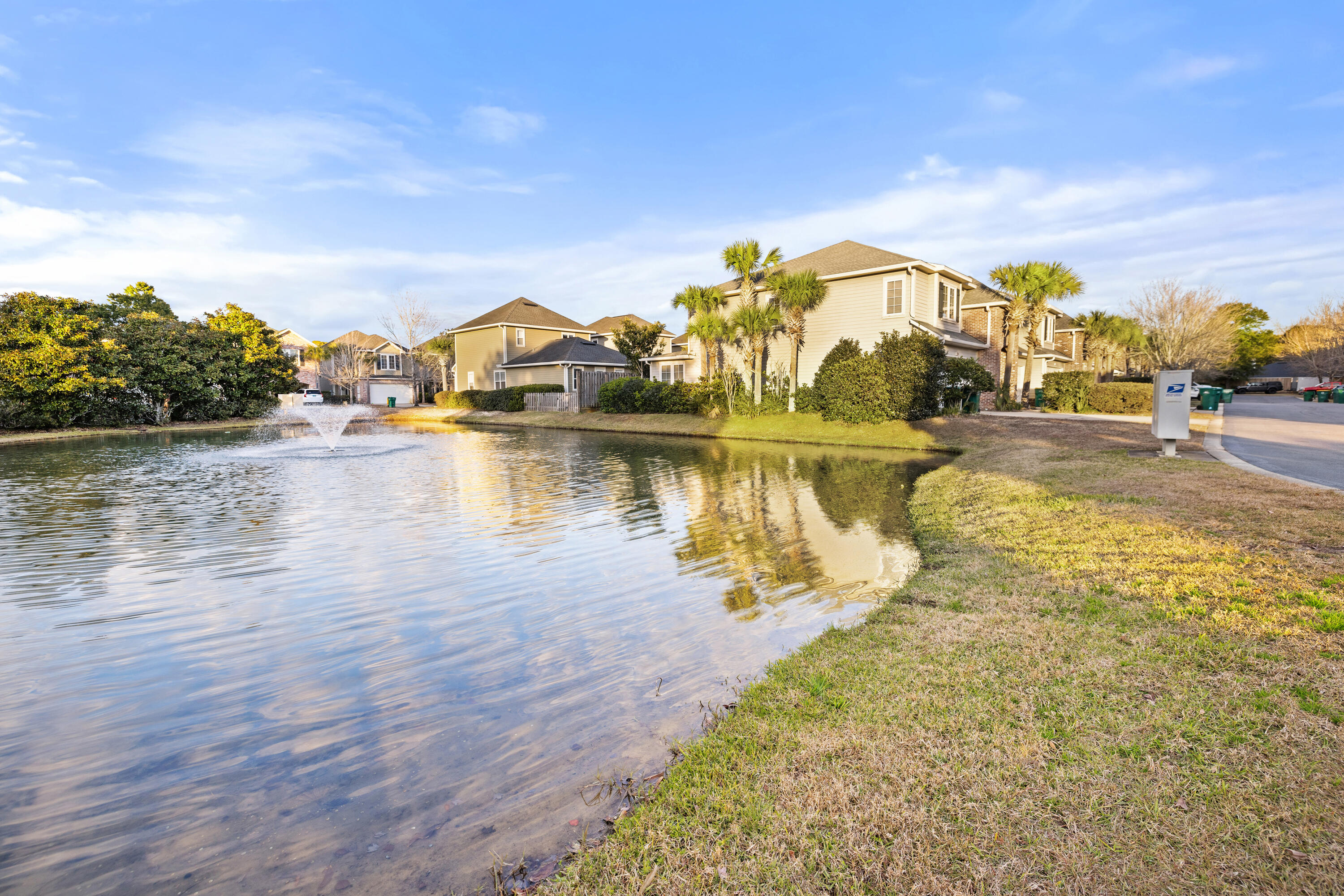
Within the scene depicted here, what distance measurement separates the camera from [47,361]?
27141 millimetres

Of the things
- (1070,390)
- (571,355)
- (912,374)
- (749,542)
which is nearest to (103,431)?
(571,355)

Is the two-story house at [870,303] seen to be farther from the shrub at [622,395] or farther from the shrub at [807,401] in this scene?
the shrub at [622,395]

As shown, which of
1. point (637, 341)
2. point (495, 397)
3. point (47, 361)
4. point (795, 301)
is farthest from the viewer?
point (637, 341)

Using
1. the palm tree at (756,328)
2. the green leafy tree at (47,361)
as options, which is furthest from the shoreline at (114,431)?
the palm tree at (756,328)

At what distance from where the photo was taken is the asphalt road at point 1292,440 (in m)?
11.6

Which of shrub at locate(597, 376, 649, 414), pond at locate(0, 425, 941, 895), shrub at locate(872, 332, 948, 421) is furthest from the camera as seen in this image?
shrub at locate(597, 376, 649, 414)

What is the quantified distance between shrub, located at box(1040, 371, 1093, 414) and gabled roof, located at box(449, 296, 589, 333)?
37.5 meters

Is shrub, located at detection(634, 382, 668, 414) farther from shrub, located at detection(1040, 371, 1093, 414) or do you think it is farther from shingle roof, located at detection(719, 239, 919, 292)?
shrub, located at detection(1040, 371, 1093, 414)

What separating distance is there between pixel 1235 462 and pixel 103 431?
41.0m

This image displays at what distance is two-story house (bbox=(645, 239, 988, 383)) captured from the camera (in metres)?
28.5

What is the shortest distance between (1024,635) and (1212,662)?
1121 millimetres

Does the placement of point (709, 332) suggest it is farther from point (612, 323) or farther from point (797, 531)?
point (612, 323)

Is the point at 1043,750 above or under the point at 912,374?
under

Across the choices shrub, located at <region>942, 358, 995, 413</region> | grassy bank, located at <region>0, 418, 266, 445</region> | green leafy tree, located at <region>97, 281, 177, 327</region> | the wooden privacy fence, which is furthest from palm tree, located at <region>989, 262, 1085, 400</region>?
green leafy tree, located at <region>97, 281, 177, 327</region>
